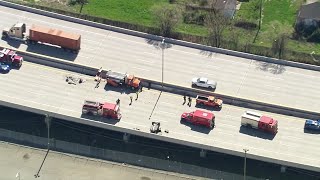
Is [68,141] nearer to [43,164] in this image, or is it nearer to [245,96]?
[43,164]

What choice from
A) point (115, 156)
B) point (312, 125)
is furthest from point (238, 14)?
point (115, 156)

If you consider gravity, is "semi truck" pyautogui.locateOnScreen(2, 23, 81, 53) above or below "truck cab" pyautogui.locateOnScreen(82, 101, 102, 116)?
above

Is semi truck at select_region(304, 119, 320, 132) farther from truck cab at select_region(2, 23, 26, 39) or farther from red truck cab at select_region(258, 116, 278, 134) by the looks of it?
truck cab at select_region(2, 23, 26, 39)

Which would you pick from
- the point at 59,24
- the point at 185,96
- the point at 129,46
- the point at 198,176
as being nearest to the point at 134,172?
the point at 198,176

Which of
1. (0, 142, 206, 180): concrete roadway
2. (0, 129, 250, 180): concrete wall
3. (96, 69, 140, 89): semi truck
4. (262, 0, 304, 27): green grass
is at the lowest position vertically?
(0, 142, 206, 180): concrete roadway

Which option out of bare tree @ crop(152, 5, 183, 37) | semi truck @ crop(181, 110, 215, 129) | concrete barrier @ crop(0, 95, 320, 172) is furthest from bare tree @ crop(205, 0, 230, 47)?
concrete barrier @ crop(0, 95, 320, 172)

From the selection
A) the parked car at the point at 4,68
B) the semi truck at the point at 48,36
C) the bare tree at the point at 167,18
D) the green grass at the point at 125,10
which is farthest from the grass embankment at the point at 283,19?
the parked car at the point at 4,68

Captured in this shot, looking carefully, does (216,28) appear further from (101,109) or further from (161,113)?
(101,109)
